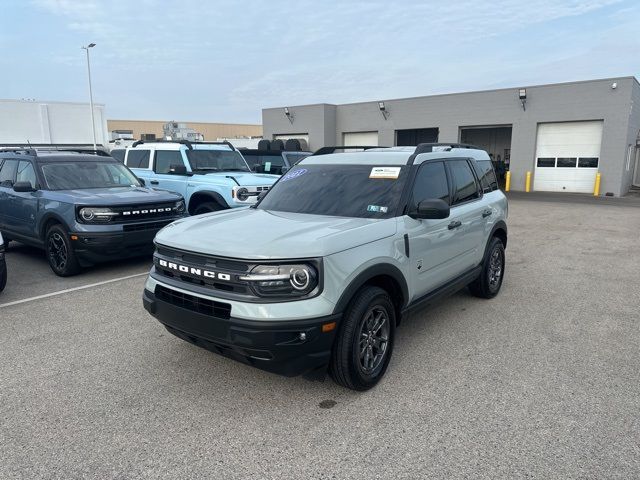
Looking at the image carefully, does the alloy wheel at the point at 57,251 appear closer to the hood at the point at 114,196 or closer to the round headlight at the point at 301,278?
the hood at the point at 114,196

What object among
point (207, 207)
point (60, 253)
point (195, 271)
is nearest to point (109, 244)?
point (60, 253)

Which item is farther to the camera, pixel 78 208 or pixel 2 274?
pixel 78 208

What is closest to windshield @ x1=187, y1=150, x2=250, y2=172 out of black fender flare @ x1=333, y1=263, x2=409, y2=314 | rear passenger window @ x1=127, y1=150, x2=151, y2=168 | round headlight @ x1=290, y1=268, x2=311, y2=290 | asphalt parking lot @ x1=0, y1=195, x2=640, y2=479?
rear passenger window @ x1=127, y1=150, x2=151, y2=168

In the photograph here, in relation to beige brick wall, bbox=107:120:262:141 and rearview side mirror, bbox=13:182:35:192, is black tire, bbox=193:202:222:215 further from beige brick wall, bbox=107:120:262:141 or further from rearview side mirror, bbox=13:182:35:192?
beige brick wall, bbox=107:120:262:141

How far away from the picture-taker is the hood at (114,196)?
261 inches

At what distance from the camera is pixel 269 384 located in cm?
368

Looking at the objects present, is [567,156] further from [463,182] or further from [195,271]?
[195,271]

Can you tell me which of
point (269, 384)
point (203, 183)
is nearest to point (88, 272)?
point (203, 183)

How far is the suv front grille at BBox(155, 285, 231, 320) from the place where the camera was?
3182mm

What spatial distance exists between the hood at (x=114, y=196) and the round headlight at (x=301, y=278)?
4537 mm

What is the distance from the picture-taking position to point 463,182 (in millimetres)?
5164

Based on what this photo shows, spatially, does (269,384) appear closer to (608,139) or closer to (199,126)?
(608,139)

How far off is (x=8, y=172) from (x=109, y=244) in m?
3.15

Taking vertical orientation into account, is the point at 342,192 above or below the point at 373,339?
above
